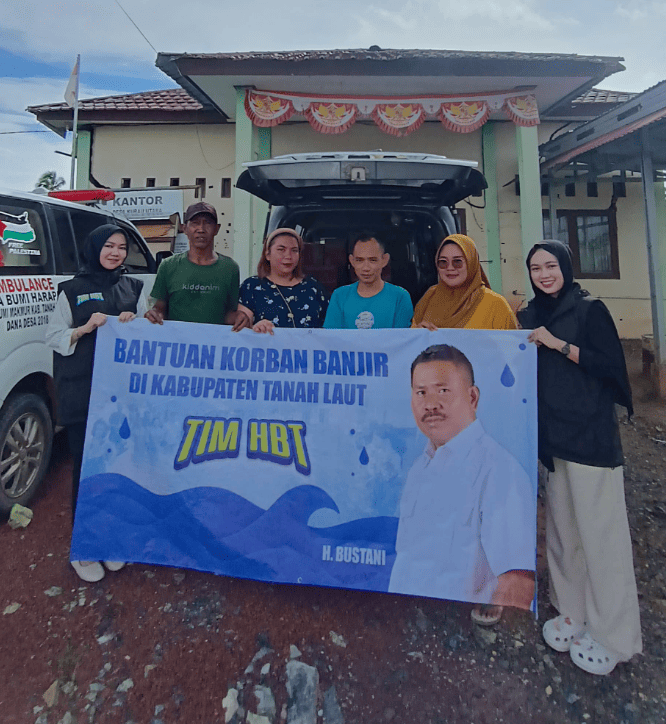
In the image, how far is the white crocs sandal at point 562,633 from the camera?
81.4 inches

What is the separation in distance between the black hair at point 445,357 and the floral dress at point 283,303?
0.70 m

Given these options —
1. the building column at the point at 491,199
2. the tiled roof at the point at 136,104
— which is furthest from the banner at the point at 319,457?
the tiled roof at the point at 136,104

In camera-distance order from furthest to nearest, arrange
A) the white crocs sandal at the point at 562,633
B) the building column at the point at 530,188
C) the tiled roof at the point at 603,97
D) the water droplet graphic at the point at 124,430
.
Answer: the tiled roof at the point at 603,97 < the building column at the point at 530,188 < the water droplet graphic at the point at 124,430 < the white crocs sandal at the point at 562,633

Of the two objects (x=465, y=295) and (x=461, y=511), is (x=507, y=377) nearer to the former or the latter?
(x=465, y=295)

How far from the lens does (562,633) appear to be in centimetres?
209

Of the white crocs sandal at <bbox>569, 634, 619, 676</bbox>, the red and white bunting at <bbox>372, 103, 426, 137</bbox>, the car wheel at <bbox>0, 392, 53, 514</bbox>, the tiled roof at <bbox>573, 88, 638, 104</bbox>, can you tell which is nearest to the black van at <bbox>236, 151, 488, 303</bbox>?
the car wheel at <bbox>0, 392, 53, 514</bbox>

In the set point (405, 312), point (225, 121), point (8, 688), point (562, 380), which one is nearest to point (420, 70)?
point (225, 121)

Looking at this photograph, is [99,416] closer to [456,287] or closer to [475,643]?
[456,287]

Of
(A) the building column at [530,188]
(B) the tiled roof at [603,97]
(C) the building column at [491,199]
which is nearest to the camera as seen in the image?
(A) the building column at [530,188]

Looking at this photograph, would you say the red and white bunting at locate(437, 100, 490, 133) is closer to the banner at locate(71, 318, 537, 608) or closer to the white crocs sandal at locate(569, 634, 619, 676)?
the banner at locate(71, 318, 537, 608)

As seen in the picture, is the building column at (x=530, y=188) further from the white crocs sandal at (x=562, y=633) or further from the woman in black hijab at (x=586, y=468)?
the white crocs sandal at (x=562, y=633)

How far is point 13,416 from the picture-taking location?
10.2 feet

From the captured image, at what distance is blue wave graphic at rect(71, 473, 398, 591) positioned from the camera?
2.26 metres

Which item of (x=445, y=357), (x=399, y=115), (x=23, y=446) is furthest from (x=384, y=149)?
(x=23, y=446)
